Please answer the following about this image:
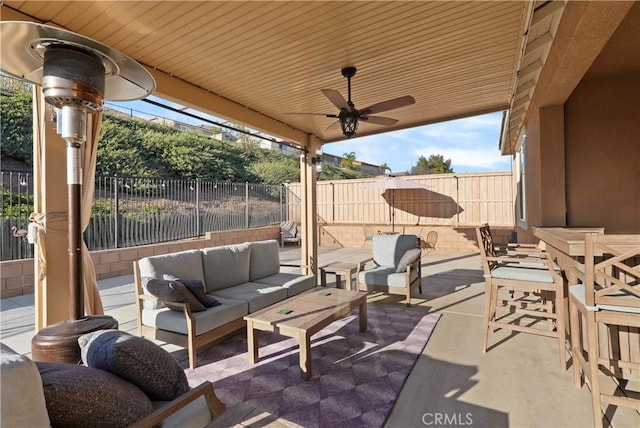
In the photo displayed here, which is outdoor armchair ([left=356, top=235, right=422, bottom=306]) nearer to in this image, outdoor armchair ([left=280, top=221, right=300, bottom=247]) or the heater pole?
the heater pole

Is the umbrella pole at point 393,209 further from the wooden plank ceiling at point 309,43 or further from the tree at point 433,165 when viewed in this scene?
the tree at point 433,165

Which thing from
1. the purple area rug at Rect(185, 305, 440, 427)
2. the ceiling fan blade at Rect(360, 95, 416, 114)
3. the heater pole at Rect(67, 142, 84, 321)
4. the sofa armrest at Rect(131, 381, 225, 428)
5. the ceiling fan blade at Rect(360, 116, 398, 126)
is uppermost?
the ceiling fan blade at Rect(360, 95, 416, 114)

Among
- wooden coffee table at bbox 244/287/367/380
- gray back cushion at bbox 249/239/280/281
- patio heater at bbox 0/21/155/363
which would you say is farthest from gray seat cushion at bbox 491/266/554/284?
patio heater at bbox 0/21/155/363

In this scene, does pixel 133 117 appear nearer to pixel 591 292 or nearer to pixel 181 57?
pixel 181 57

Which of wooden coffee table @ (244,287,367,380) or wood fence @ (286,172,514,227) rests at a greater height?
wood fence @ (286,172,514,227)

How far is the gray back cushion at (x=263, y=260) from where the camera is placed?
4.43m

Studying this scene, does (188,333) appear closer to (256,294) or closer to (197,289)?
(197,289)

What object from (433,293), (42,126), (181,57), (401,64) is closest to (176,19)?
(181,57)

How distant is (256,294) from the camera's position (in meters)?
3.62

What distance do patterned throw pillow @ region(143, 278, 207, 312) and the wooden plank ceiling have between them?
213cm

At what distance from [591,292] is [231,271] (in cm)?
347

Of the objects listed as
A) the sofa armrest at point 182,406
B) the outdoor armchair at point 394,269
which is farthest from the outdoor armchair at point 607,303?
the outdoor armchair at point 394,269

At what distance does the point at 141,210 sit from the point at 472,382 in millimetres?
6874

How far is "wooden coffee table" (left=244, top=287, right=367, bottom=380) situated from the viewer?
8.40 ft
